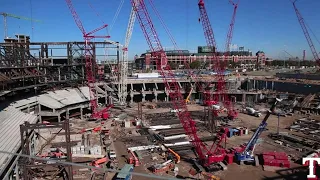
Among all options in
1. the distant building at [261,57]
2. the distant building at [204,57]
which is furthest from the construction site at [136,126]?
the distant building at [261,57]

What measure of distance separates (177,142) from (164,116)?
13.9m

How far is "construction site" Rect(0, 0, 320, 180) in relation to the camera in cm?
2058

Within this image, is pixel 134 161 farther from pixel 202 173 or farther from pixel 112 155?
pixel 202 173

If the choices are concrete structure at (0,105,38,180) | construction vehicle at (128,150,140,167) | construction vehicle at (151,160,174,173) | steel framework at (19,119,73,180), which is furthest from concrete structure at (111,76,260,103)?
steel framework at (19,119,73,180)

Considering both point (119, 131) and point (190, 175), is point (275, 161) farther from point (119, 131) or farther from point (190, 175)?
point (119, 131)

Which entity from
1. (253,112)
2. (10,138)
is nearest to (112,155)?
(10,138)

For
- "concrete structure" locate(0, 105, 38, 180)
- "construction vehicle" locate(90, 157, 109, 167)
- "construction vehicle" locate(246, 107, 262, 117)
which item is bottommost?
"construction vehicle" locate(90, 157, 109, 167)

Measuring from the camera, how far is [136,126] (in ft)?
118

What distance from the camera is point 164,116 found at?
4225 cm

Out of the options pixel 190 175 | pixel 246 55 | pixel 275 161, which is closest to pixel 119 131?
pixel 190 175

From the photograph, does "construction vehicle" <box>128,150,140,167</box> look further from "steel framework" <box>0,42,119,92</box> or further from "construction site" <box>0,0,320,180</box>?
"steel framework" <box>0,42,119,92</box>

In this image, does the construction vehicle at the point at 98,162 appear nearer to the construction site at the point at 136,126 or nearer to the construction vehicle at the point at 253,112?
the construction site at the point at 136,126

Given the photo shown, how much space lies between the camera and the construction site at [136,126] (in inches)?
810

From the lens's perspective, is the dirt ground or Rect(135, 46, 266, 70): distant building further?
Rect(135, 46, 266, 70): distant building
